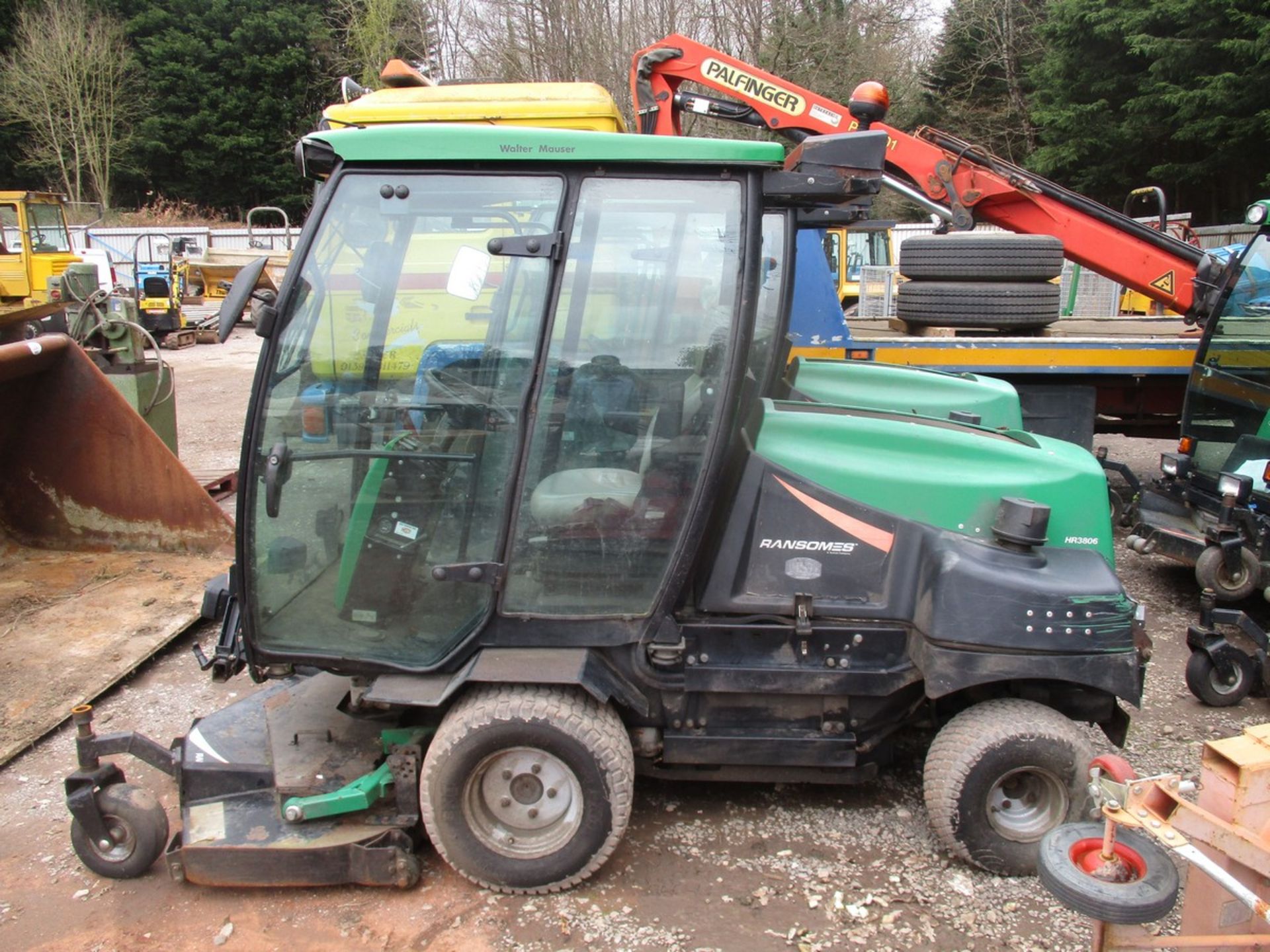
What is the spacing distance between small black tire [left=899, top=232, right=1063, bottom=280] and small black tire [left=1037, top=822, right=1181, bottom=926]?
15.8 ft

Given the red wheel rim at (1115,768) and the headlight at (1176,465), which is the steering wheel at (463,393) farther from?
the headlight at (1176,465)

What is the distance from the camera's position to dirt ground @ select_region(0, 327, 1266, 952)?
2.63 m

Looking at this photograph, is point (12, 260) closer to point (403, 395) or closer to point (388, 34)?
point (388, 34)

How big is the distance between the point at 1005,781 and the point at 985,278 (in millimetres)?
4246

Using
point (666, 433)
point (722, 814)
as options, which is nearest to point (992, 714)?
point (722, 814)

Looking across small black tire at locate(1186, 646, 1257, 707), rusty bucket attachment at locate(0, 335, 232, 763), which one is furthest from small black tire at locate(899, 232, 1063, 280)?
rusty bucket attachment at locate(0, 335, 232, 763)

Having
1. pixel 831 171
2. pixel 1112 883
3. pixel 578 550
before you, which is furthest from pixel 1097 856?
pixel 831 171

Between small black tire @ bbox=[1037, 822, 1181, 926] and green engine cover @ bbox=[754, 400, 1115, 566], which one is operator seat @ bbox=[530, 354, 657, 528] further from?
small black tire @ bbox=[1037, 822, 1181, 926]

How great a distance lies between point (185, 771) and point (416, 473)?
3.68 feet

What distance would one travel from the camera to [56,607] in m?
4.70

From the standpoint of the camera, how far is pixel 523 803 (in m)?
2.81

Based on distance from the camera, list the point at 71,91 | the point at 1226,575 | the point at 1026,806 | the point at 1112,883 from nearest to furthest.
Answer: the point at 1112,883
the point at 1026,806
the point at 1226,575
the point at 71,91

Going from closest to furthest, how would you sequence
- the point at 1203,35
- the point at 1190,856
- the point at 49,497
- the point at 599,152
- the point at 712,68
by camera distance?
the point at 1190,856 < the point at 599,152 < the point at 49,497 < the point at 712,68 < the point at 1203,35

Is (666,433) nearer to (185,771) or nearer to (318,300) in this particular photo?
(318,300)
